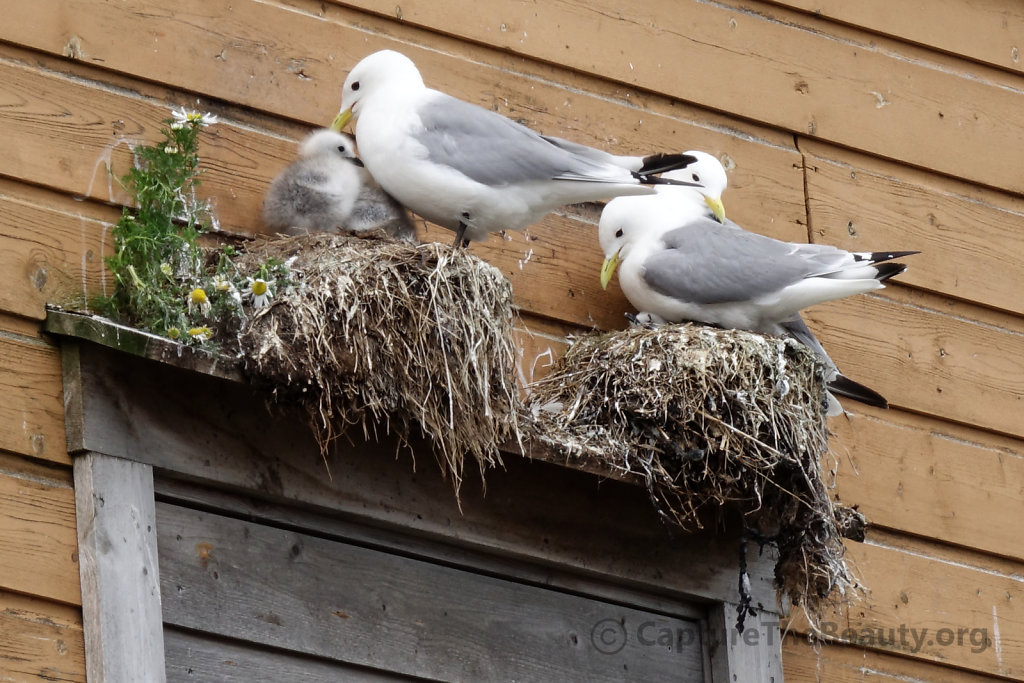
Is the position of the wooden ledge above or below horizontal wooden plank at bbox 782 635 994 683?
above

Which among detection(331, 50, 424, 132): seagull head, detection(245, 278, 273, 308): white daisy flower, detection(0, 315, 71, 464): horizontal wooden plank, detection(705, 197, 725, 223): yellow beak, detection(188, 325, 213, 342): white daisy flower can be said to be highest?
detection(331, 50, 424, 132): seagull head

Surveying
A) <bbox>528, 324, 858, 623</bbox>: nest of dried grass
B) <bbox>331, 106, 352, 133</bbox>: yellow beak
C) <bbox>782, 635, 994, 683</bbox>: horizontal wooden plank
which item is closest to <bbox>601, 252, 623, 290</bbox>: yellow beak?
<bbox>528, 324, 858, 623</bbox>: nest of dried grass

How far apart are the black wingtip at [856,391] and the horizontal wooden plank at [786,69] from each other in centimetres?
89

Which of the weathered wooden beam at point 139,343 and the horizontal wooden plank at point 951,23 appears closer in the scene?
the weathered wooden beam at point 139,343

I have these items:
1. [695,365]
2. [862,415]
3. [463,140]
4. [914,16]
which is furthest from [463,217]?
[914,16]

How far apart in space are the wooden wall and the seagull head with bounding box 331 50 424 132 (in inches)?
4.4

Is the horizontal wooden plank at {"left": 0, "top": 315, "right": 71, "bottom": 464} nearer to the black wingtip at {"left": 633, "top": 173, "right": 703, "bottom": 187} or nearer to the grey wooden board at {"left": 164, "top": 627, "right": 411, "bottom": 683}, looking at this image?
the grey wooden board at {"left": 164, "top": 627, "right": 411, "bottom": 683}

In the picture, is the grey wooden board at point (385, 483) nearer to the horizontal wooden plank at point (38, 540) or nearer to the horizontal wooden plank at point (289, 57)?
the horizontal wooden plank at point (38, 540)

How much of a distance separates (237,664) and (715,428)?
4.27 ft

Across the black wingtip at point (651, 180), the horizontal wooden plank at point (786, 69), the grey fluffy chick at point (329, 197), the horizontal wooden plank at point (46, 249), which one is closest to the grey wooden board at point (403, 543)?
the horizontal wooden plank at point (46, 249)

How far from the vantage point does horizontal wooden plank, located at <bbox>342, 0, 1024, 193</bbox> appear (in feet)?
14.7

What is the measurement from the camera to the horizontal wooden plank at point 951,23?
4970 millimetres

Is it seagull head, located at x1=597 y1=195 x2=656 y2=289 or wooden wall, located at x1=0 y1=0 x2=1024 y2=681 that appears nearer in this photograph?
wooden wall, located at x1=0 y1=0 x2=1024 y2=681

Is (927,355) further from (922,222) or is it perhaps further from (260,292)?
(260,292)
